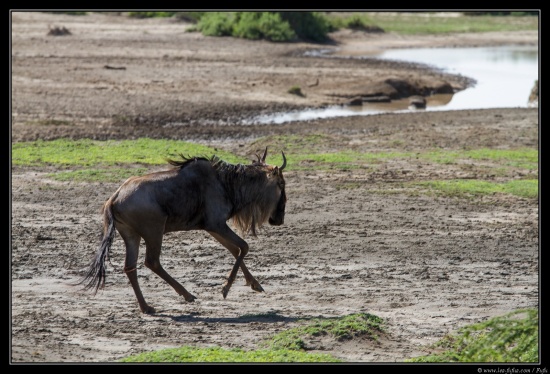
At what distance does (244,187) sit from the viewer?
32.4 ft

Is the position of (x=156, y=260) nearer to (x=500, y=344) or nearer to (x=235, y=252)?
(x=235, y=252)

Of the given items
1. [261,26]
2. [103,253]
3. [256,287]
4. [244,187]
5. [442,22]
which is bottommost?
[442,22]

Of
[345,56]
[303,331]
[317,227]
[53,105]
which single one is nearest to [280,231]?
[317,227]

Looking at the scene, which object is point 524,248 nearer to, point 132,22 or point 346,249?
point 346,249

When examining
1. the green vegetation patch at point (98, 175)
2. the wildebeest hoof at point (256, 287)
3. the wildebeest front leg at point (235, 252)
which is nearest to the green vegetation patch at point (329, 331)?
the wildebeest front leg at point (235, 252)

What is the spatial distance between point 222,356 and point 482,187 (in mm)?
8366

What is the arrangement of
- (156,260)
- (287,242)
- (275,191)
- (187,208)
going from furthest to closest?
(287,242), (275,191), (187,208), (156,260)

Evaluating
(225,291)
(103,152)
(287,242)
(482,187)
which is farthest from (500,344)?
(103,152)

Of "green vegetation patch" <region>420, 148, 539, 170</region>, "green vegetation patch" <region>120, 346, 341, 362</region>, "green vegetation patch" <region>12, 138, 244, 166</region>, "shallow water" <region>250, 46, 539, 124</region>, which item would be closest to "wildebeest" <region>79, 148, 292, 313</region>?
"green vegetation patch" <region>120, 346, 341, 362</region>

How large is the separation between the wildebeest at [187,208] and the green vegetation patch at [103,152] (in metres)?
6.55

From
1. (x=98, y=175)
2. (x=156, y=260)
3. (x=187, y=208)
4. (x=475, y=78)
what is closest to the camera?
(x=156, y=260)

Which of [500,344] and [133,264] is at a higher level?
[500,344]

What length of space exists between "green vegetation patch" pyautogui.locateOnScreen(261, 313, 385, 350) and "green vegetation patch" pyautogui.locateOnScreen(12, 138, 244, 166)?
8.17 m

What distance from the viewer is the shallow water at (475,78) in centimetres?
2616
